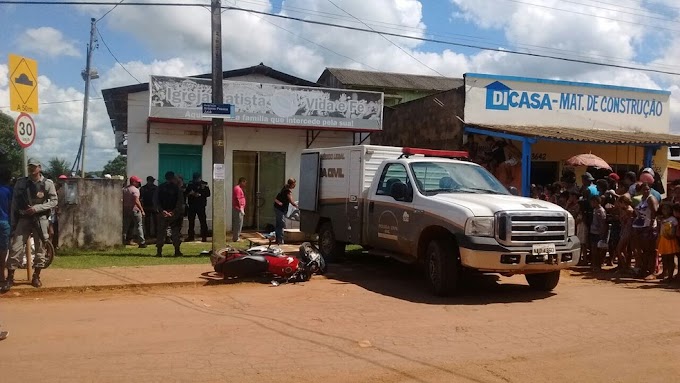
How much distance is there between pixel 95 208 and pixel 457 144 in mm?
9891

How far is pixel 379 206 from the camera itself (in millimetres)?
9789

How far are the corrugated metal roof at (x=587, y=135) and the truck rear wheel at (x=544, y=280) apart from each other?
256 inches

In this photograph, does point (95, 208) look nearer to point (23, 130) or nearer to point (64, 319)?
point (23, 130)

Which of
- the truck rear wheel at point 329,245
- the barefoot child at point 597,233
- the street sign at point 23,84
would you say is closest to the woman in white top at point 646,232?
the barefoot child at point 597,233

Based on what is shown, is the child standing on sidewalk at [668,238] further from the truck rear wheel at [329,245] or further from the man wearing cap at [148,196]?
the man wearing cap at [148,196]

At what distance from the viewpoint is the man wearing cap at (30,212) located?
8094 millimetres

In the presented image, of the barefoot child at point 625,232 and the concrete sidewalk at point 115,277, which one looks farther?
the barefoot child at point 625,232

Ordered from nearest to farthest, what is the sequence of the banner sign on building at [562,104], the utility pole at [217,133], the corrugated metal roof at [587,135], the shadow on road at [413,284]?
the shadow on road at [413,284]
the utility pole at [217,133]
the corrugated metal roof at [587,135]
the banner sign on building at [562,104]

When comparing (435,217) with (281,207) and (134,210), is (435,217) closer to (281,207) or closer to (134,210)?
(281,207)

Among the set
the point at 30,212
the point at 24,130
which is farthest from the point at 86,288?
the point at 24,130

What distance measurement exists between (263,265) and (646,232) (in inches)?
257

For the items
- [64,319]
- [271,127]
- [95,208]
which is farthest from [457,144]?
[64,319]

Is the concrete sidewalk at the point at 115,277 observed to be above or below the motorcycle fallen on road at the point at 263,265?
below

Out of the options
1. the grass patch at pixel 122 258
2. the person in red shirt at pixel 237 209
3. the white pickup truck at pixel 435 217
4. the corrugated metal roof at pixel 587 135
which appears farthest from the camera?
the corrugated metal roof at pixel 587 135
